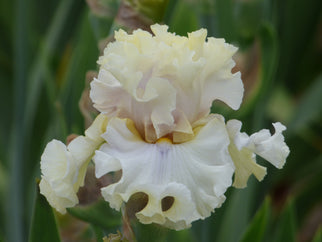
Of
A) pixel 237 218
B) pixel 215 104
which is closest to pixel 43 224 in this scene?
A: pixel 215 104

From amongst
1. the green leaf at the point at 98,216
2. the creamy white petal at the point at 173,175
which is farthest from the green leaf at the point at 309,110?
the creamy white petal at the point at 173,175

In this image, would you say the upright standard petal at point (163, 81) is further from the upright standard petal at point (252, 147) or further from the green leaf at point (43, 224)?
the green leaf at point (43, 224)

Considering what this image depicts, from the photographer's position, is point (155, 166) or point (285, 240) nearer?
point (155, 166)

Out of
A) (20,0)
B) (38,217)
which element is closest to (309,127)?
(20,0)

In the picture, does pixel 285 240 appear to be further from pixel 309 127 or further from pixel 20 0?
pixel 309 127

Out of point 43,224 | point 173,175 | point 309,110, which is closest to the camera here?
point 173,175

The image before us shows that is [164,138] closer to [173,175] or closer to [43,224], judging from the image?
[173,175]

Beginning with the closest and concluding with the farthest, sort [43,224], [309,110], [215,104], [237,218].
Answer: [43,224] → [215,104] → [237,218] → [309,110]
